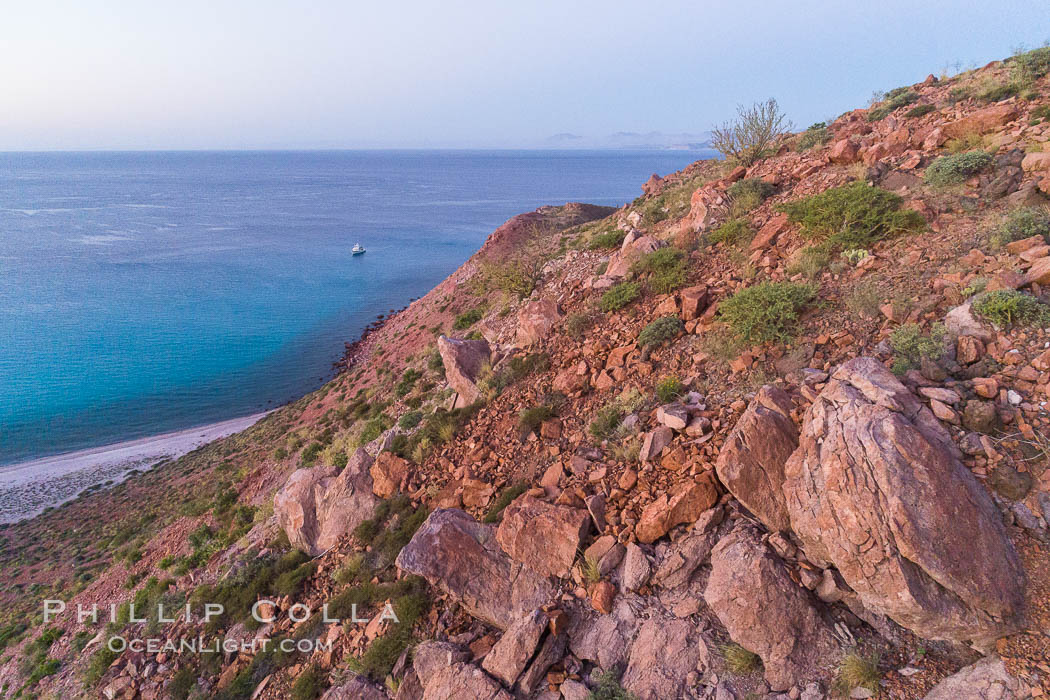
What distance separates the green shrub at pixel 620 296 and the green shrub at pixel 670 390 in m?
3.66

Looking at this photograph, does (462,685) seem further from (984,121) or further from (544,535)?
(984,121)

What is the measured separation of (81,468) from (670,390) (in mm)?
36135

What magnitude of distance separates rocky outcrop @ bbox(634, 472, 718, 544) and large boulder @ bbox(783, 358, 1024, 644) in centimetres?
108

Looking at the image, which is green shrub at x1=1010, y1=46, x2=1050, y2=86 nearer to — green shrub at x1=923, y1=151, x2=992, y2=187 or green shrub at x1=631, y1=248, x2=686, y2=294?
green shrub at x1=923, y1=151, x2=992, y2=187

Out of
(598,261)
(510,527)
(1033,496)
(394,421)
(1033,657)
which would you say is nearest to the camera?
(1033,657)

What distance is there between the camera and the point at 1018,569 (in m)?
4.88

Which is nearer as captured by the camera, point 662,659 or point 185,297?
point 662,659

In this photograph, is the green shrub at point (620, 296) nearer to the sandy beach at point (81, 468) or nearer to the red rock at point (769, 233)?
the red rock at point (769, 233)

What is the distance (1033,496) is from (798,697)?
334 centimetres

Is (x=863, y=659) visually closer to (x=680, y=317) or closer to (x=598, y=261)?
(x=680, y=317)

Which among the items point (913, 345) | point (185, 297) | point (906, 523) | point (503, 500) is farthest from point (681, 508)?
point (185, 297)

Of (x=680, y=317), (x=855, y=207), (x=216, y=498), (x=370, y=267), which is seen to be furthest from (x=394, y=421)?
(x=370, y=267)

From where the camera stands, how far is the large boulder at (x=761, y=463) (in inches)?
246

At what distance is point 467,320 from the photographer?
2438cm
